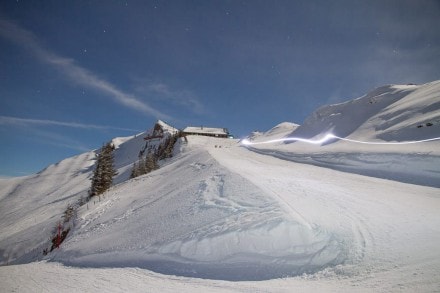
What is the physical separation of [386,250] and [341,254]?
126 cm

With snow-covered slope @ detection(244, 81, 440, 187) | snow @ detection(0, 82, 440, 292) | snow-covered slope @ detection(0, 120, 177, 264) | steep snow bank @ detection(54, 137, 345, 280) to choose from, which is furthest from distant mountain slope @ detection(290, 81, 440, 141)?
snow-covered slope @ detection(0, 120, 177, 264)

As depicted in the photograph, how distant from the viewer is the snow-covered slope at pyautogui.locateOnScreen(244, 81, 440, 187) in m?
19.3

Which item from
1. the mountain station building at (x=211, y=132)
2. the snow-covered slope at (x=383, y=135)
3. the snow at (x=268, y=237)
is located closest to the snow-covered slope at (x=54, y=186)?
the mountain station building at (x=211, y=132)

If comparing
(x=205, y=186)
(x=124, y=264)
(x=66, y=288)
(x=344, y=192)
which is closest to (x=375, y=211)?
(x=344, y=192)

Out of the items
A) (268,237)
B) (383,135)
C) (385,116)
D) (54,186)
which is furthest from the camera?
(54,186)

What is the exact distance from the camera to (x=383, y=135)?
28.5 m

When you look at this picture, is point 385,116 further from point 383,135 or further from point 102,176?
point 102,176

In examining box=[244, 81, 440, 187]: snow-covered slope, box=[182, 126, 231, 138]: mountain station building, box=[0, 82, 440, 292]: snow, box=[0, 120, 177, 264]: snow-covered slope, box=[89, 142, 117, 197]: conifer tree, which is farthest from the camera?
box=[182, 126, 231, 138]: mountain station building

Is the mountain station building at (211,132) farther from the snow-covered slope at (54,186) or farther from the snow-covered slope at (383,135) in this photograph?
the snow-covered slope at (383,135)

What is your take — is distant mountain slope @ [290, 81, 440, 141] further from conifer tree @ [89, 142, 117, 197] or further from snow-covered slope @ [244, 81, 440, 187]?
conifer tree @ [89, 142, 117, 197]

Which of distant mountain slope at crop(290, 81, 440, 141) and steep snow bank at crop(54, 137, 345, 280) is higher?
distant mountain slope at crop(290, 81, 440, 141)

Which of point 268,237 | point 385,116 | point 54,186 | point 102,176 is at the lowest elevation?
point 268,237

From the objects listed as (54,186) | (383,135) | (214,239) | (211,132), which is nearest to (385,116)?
(383,135)

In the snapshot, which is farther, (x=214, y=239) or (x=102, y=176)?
(x=102, y=176)
